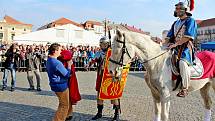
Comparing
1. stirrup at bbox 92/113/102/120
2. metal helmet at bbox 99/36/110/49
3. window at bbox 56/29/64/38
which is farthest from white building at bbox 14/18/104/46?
metal helmet at bbox 99/36/110/49

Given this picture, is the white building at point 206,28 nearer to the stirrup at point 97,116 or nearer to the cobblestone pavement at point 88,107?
the cobblestone pavement at point 88,107

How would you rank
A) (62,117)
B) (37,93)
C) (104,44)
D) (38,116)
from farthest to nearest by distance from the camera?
(37,93), (38,116), (104,44), (62,117)

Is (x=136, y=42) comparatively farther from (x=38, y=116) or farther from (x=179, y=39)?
(x=38, y=116)

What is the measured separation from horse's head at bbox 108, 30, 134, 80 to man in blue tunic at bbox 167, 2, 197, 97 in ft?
2.87

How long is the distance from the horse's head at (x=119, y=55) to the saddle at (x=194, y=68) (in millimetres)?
813

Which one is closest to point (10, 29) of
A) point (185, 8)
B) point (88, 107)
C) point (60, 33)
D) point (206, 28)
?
point (60, 33)

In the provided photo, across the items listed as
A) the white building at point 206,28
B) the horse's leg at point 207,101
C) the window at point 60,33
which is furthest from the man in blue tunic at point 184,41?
the white building at point 206,28

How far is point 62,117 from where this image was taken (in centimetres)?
605

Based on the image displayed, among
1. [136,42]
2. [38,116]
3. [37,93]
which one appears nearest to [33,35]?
[37,93]

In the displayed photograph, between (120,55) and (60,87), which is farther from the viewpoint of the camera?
(60,87)

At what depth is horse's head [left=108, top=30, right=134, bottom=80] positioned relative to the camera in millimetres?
5297

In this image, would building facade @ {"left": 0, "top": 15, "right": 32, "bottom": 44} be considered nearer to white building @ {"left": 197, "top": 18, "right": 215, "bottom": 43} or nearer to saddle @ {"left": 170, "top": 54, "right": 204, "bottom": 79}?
white building @ {"left": 197, "top": 18, "right": 215, "bottom": 43}

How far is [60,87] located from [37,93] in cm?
599

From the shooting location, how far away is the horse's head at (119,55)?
530cm
